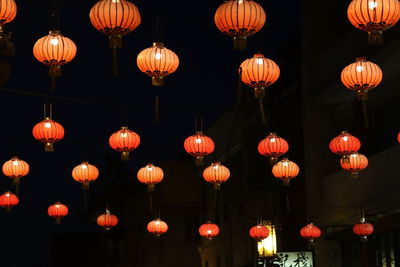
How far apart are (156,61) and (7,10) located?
351 cm

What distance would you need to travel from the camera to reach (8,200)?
94.3 ft

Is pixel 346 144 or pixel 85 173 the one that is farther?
pixel 85 173

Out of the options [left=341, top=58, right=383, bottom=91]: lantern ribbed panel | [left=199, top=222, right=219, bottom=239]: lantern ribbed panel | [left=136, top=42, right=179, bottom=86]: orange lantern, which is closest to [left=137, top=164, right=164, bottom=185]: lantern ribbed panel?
[left=199, top=222, right=219, bottom=239]: lantern ribbed panel

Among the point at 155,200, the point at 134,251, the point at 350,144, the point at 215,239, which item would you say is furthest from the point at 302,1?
the point at 134,251

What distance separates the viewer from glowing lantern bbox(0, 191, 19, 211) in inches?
1121

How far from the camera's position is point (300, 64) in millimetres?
28484

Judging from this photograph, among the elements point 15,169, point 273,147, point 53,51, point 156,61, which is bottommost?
point 53,51

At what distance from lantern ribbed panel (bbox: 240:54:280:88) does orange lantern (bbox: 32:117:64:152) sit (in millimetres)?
5564

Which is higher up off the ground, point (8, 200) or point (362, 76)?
point (8, 200)

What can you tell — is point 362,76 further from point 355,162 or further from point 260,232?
point 260,232

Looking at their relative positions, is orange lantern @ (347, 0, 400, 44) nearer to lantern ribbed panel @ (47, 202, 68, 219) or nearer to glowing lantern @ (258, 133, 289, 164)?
glowing lantern @ (258, 133, 289, 164)

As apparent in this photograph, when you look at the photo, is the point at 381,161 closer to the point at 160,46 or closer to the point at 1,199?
the point at 160,46

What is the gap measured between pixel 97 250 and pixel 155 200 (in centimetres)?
1868

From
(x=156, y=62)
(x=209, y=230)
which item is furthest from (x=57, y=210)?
(x=156, y=62)
